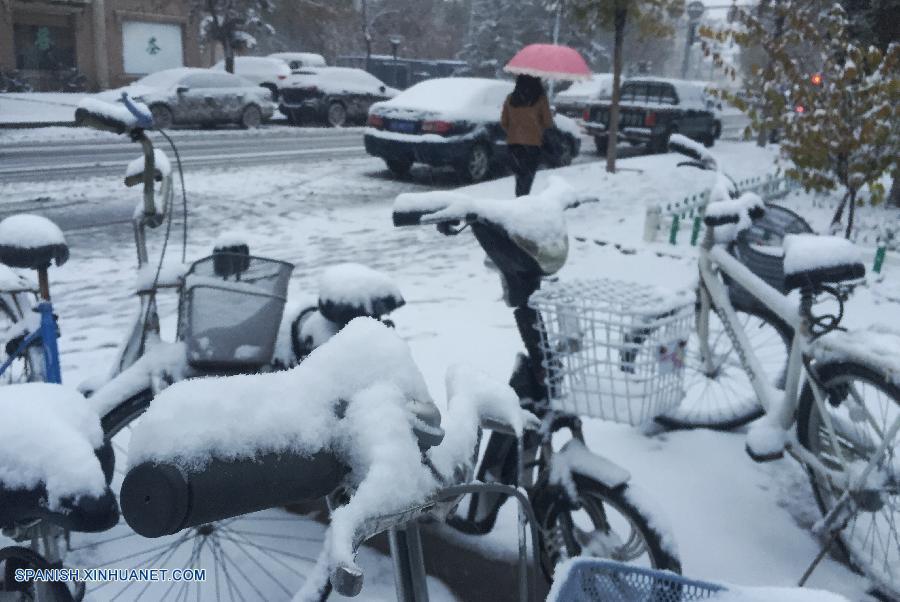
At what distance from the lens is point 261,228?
8.62m

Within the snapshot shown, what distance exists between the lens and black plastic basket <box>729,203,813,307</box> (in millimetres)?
3641

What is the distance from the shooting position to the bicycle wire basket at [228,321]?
8.11 feet

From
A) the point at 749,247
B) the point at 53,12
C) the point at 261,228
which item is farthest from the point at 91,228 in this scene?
the point at 53,12

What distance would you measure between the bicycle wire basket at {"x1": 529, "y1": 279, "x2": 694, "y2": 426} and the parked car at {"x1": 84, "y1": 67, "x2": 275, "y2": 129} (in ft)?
59.4

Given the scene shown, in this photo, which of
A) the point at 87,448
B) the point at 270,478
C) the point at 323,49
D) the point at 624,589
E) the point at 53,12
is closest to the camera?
the point at 270,478

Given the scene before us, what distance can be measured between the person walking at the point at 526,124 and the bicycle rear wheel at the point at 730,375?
5.58m

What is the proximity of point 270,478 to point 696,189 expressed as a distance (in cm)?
1152

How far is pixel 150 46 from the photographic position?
31.5m

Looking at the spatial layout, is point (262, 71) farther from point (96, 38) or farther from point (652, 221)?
point (652, 221)

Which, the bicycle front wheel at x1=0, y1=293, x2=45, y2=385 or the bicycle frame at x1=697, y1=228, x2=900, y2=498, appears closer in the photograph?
the bicycle frame at x1=697, y1=228, x2=900, y2=498

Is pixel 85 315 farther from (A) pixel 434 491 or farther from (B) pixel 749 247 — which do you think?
(A) pixel 434 491

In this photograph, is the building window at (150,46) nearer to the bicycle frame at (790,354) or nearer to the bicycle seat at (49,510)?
the bicycle frame at (790,354)

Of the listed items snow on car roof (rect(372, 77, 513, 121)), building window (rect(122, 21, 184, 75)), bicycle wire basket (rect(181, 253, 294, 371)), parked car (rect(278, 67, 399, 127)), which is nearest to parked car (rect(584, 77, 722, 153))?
snow on car roof (rect(372, 77, 513, 121))

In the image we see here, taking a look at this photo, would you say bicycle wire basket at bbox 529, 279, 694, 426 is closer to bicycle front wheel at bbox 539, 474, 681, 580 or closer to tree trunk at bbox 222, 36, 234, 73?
bicycle front wheel at bbox 539, 474, 681, 580
